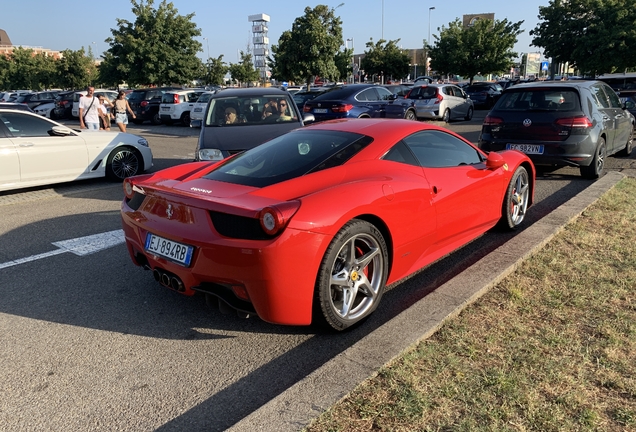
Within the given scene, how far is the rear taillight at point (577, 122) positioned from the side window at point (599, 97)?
2.70ft

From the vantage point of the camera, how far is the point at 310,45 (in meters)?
27.9

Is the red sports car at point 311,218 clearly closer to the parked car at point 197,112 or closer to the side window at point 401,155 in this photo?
the side window at point 401,155

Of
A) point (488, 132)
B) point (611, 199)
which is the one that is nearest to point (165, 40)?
point (488, 132)

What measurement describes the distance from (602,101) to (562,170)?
138cm

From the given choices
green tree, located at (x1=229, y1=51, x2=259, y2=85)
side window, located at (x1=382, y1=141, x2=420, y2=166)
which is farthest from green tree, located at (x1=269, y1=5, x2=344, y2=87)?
green tree, located at (x1=229, y1=51, x2=259, y2=85)

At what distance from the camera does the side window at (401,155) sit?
402 cm

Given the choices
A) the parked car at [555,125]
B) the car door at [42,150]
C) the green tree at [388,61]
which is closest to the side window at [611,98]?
the parked car at [555,125]

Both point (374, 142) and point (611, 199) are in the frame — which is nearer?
point (374, 142)

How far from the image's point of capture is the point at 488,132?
889 cm

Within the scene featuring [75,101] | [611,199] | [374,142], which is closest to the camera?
[374,142]

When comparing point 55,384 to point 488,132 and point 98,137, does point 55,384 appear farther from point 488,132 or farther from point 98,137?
point 488,132

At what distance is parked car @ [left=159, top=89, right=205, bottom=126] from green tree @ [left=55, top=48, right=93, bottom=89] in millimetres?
29892

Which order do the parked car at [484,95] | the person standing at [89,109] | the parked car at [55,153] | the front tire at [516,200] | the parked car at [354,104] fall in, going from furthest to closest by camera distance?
the parked car at [484,95] < the parked car at [354,104] < the person standing at [89,109] < the parked car at [55,153] < the front tire at [516,200]

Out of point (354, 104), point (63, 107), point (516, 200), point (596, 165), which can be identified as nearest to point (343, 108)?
point (354, 104)
